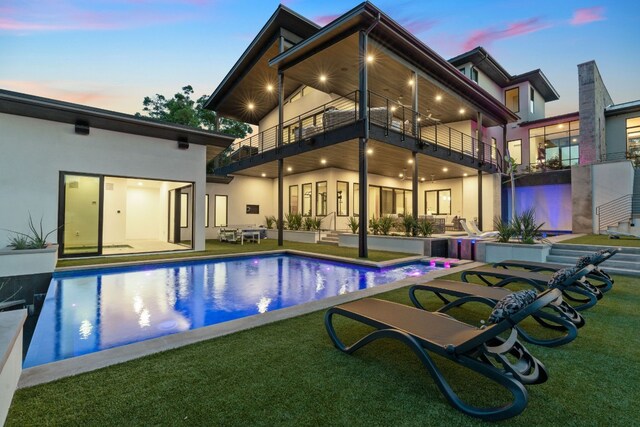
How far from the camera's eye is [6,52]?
13555 millimetres

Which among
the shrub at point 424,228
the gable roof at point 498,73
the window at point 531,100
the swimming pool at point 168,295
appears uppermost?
the gable roof at point 498,73

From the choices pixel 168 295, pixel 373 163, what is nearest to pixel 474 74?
pixel 373 163

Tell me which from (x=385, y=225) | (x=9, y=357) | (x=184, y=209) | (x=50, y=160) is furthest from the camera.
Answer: (x=184, y=209)

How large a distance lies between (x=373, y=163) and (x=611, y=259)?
929 cm

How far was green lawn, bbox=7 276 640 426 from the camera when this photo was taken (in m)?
1.90

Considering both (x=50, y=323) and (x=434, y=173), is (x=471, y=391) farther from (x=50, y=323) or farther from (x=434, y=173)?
(x=434, y=173)

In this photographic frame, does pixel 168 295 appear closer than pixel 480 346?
No

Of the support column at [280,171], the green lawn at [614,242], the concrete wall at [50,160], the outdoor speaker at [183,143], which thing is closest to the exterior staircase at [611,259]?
the green lawn at [614,242]

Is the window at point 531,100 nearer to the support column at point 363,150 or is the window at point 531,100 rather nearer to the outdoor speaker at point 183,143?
the support column at point 363,150

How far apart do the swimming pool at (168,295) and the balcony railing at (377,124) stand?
16.9ft

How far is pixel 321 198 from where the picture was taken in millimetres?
16281

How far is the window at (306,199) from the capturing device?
1705 cm

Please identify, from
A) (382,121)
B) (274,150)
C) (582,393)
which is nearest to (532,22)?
(382,121)

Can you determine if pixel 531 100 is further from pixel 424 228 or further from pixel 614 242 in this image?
pixel 424 228
